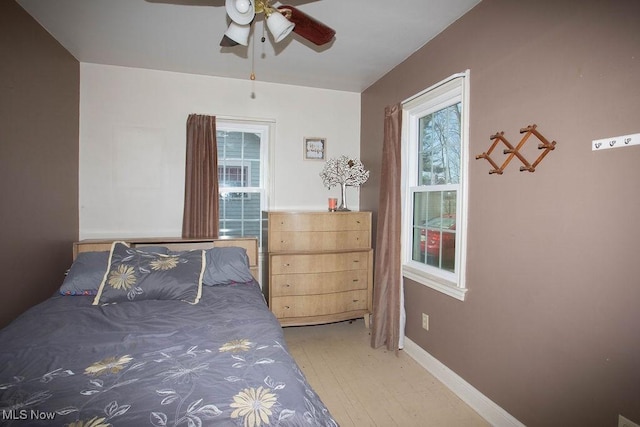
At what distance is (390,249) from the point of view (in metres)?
2.63

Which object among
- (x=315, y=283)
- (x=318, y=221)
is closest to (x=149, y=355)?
(x=315, y=283)

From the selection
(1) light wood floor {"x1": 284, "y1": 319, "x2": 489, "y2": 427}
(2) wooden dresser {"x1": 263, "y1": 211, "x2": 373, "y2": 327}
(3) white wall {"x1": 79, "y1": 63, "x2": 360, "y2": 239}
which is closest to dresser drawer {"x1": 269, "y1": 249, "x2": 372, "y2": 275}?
(2) wooden dresser {"x1": 263, "y1": 211, "x2": 373, "y2": 327}

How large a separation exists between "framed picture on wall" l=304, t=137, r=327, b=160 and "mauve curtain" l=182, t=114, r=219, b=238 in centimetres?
99

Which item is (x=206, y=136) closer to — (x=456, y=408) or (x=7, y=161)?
(x=7, y=161)

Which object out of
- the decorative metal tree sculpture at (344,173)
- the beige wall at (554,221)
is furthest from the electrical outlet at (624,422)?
the decorative metal tree sculpture at (344,173)

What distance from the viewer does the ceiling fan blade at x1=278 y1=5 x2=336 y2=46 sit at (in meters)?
1.49

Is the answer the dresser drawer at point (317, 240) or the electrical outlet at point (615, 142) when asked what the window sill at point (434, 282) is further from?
the electrical outlet at point (615, 142)

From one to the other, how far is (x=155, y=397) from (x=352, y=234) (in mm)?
2259

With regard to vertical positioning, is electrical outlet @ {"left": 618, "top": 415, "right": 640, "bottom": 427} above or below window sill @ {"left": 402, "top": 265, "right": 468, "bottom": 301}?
below

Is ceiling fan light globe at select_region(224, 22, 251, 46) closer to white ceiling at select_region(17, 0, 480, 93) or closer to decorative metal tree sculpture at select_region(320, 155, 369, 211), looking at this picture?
white ceiling at select_region(17, 0, 480, 93)

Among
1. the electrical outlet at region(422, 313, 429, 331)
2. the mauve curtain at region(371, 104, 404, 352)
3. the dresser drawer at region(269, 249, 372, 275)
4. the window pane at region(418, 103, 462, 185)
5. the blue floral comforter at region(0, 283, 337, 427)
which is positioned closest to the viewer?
the blue floral comforter at region(0, 283, 337, 427)

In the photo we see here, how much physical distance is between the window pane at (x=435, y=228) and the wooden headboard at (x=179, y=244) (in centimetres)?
154

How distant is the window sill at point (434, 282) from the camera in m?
2.04

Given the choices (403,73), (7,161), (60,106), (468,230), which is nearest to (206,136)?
(60,106)
